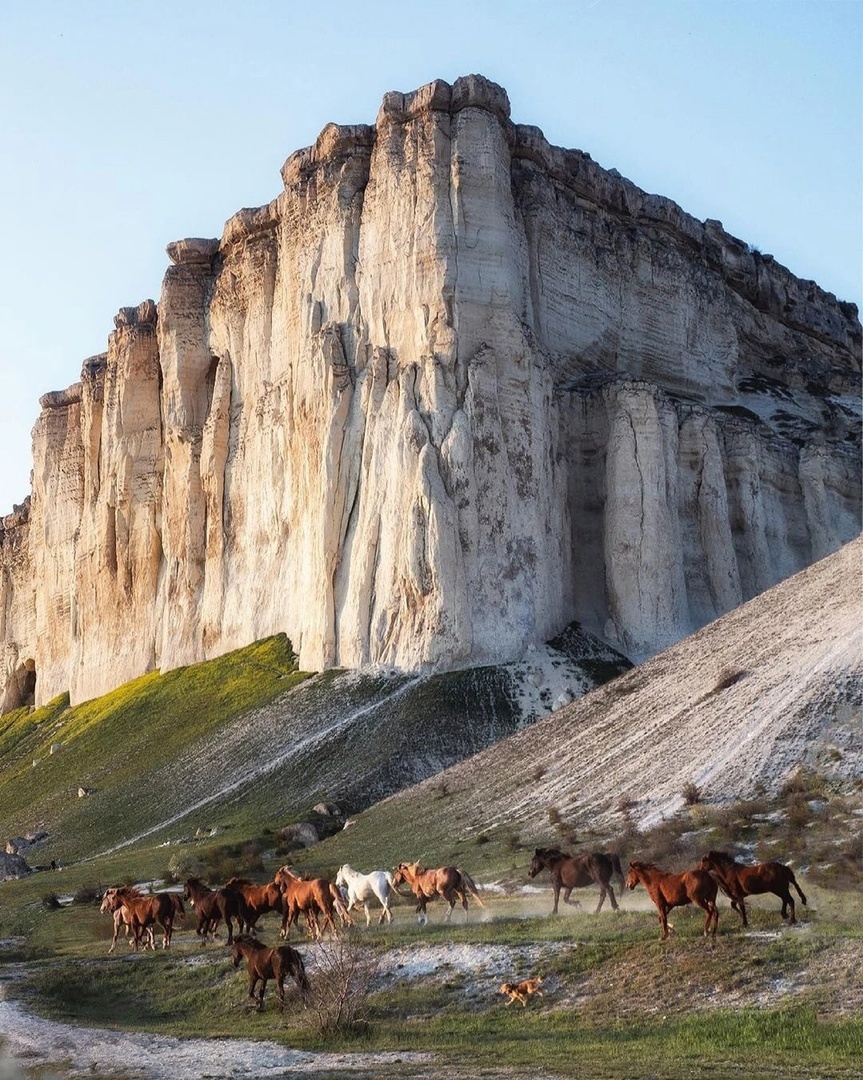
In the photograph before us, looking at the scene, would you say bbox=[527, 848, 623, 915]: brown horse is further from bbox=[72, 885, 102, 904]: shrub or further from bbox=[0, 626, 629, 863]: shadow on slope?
bbox=[0, 626, 629, 863]: shadow on slope

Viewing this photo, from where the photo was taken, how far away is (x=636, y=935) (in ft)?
67.6

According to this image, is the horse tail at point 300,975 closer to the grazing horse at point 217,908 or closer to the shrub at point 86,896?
the grazing horse at point 217,908

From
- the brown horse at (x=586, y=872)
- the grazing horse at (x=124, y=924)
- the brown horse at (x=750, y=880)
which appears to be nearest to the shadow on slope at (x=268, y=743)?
the grazing horse at (x=124, y=924)

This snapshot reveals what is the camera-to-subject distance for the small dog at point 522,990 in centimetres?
1923

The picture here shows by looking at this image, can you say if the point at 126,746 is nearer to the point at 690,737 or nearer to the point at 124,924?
the point at 690,737

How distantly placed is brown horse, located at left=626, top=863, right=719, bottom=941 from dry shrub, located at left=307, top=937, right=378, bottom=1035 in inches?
170

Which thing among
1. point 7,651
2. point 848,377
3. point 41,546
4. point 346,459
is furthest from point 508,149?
point 7,651

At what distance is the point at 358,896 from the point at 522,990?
703 centimetres

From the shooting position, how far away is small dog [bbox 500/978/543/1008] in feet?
63.1

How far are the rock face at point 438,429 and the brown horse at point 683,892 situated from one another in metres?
36.0

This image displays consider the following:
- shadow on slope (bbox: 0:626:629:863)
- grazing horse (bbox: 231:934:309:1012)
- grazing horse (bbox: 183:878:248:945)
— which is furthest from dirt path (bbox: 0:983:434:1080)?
shadow on slope (bbox: 0:626:629:863)

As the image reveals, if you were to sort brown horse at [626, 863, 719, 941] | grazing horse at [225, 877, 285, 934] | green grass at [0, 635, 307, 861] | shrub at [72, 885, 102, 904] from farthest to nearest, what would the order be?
green grass at [0, 635, 307, 861]
shrub at [72, 885, 102, 904]
grazing horse at [225, 877, 285, 934]
brown horse at [626, 863, 719, 941]

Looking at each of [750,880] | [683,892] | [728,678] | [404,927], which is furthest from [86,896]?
[750,880]

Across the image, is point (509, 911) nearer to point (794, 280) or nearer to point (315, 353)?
→ point (315, 353)
